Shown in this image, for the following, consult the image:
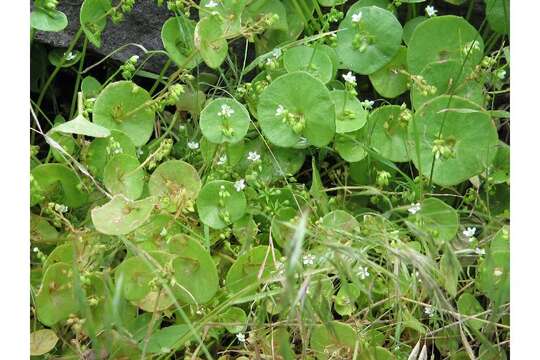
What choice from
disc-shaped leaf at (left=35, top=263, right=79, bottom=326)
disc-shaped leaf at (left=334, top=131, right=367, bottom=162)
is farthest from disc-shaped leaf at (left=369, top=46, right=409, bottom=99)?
disc-shaped leaf at (left=35, top=263, right=79, bottom=326)

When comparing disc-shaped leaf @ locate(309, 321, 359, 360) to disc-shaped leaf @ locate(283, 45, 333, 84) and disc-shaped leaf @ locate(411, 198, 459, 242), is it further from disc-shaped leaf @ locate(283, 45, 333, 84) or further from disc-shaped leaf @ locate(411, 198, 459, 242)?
disc-shaped leaf @ locate(283, 45, 333, 84)

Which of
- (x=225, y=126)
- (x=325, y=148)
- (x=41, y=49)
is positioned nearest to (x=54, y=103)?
(x=41, y=49)

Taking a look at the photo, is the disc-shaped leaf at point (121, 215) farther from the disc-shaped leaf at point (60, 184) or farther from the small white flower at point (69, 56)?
the small white flower at point (69, 56)

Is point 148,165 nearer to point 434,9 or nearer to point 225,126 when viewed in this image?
point 225,126

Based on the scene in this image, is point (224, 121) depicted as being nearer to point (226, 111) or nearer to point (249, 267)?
point (226, 111)

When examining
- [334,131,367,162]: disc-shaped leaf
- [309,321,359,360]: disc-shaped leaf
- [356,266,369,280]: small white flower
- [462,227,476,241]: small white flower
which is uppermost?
[356,266,369,280]: small white flower

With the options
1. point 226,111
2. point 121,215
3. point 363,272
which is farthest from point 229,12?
point 363,272

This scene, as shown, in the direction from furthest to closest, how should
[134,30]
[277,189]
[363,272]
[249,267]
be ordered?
[134,30], [277,189], [249,267], [363,272]
